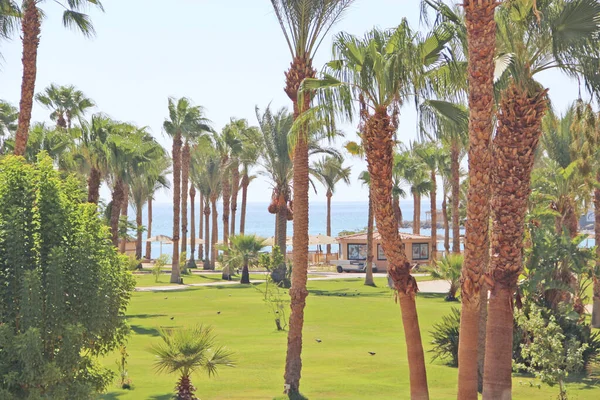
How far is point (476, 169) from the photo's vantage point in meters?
13.6

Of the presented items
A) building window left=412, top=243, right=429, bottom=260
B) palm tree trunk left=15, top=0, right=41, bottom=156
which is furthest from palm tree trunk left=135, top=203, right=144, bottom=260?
palm tree trunk left=15, top=0, right=41, bottom=156

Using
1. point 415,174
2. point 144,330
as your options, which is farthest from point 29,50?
point 415,174

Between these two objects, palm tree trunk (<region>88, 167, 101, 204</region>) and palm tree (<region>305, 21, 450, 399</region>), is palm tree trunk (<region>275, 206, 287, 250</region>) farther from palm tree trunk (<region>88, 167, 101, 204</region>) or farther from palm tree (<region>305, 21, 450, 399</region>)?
palm tree (<region>305, 21, 450, 399</region>)

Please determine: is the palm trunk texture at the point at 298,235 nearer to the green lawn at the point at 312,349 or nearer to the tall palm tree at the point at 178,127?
the green lawn at the point at 312,349

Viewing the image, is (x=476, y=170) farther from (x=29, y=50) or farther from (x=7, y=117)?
(x=7, y=117)

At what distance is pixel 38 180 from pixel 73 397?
3.52 m

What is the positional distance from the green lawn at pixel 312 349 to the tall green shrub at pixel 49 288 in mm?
3893

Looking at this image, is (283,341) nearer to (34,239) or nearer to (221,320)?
(221,320)

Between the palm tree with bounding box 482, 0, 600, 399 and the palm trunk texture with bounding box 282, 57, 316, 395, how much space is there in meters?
4.32

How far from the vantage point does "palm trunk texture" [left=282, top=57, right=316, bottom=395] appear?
56.5 feet

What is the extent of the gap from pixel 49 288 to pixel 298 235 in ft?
21.2

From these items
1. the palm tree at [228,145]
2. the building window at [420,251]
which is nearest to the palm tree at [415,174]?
the building window at [420,251]

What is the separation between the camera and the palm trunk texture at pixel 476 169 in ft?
44.3

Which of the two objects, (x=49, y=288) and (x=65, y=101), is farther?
(x=65, y=101)
